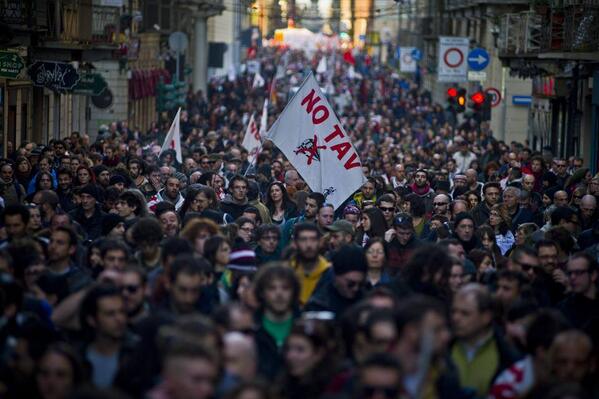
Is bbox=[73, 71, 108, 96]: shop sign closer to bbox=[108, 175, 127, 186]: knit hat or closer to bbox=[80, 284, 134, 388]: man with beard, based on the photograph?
bbox=[108, 175, 127, 186]: knit hat

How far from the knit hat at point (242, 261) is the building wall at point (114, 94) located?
35748 millimetres

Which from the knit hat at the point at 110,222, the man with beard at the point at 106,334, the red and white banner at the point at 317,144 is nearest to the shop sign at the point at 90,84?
the red and white banner at the point at 317,144

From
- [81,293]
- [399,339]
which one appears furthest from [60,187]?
[399,339]

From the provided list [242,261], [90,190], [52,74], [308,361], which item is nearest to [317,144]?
[90,190]

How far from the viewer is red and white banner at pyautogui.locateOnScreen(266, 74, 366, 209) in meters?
17.9

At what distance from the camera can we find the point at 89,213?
16.3m

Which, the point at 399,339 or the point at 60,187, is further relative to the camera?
the point at 60,187

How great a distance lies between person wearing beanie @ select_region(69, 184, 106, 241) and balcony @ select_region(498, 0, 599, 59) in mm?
13097

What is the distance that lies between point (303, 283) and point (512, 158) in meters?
17.2

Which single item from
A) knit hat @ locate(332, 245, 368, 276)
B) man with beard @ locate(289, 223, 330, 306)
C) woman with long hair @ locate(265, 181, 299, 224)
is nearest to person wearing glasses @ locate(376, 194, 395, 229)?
woman with long hair @ locate(265, 181, 299, 224)

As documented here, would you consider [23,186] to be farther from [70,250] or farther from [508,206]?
[70,250]

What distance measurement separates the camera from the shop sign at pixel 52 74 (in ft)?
96.9

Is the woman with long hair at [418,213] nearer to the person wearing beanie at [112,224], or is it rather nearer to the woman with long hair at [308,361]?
the person wearing beanie at [112,224]

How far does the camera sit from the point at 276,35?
6619 inches
